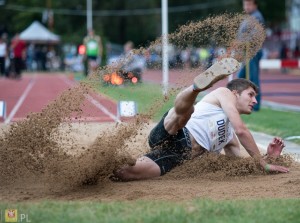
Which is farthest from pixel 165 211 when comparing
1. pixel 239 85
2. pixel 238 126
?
pixel 239 85

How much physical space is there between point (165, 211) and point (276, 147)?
2684 mm

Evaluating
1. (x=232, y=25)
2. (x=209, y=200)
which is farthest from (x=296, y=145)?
(x=209, y=200)

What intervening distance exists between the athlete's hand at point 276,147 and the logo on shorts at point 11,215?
321 cm

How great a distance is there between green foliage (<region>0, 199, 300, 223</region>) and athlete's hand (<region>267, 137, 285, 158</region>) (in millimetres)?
1860

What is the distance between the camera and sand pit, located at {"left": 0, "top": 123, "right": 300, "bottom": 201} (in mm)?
6289

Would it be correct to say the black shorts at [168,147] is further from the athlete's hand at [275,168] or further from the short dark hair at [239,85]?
the athlete's hand at [275,168]

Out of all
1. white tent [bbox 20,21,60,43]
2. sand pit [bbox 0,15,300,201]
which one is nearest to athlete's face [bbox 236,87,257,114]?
A: sand pit [bbox 0,15,300,201]

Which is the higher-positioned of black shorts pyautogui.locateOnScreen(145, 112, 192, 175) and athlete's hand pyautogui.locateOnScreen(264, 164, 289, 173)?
black shorts pyautogui.locateOnScreen(145, 112, 192, 175)

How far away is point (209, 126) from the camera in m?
7.56

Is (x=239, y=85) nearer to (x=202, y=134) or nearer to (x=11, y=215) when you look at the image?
(x=202, y=134)

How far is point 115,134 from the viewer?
7.51 m

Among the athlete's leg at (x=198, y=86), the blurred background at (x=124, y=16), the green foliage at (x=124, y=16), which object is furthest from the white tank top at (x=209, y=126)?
the green foliage at (x=124, y=16)

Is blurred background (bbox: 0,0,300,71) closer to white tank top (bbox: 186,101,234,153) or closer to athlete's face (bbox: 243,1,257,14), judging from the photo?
athlete's face (bbox: 243,1,257,14)

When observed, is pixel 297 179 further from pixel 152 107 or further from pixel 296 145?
pixel 296 145
